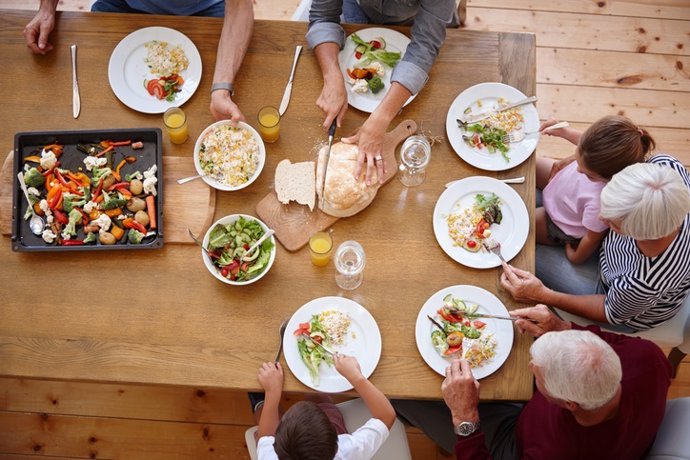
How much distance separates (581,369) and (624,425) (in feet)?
→ 1.06

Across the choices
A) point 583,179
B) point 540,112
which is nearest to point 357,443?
point 583,179

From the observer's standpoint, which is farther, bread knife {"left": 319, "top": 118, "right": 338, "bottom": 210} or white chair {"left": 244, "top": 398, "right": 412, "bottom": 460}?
white chair {"left": 244, "top": 398, "right": 412, "bottom": 460}

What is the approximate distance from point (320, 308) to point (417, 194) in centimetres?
55

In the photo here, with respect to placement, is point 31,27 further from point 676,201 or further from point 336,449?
point 676,201

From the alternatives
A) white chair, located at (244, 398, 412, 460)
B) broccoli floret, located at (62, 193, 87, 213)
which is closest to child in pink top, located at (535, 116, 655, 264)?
white chair, located at (244, 398, 412, 460)

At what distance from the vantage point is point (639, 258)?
2016mm

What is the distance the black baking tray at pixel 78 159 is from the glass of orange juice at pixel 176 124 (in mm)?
49

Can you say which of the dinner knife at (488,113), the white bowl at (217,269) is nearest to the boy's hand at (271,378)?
the white bowl at (217,269)

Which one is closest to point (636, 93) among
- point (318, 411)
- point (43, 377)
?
point (318, 411)

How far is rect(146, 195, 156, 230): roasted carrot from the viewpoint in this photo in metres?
2.06

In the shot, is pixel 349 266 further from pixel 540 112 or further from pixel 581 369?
pixel 540 112

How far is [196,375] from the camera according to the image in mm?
1926

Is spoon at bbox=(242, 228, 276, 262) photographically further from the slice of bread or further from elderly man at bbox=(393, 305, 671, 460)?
elderly man at bbox=(393, 305, 671, 460)

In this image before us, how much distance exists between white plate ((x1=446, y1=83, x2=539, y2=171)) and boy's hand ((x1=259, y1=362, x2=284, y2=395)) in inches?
39.5
